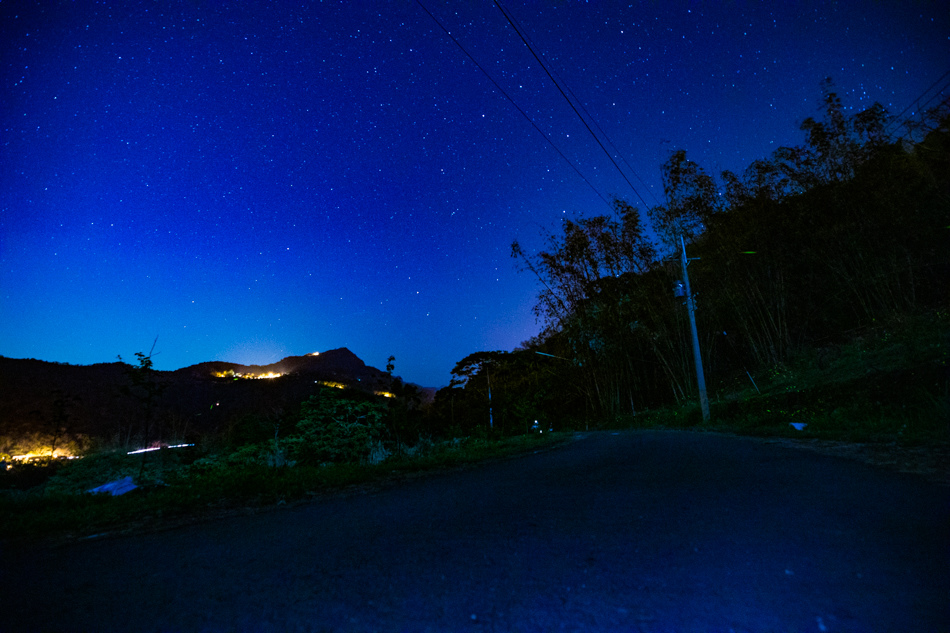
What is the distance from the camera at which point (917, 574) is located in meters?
1.70

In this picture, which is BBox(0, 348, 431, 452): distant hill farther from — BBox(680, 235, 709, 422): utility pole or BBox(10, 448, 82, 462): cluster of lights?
BBox(680, 235, 709, 422): utility pole

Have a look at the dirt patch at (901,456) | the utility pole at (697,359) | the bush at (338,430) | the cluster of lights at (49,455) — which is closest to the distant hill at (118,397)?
the cluster of lights at (49,455)

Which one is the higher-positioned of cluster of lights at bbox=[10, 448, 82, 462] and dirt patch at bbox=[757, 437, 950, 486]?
cluster of lights at bbox=[10, 448, 82, 462]

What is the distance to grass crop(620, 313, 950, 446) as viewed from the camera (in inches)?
231

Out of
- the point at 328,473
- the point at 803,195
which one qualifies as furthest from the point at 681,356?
the point at 328,473

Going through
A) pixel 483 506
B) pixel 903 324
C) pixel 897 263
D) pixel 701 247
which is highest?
pixel 701 247

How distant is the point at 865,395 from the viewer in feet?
26.8

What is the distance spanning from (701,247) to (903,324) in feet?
25.4

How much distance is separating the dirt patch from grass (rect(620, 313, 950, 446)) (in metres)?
0.28

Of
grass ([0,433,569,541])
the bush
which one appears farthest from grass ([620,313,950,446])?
the bush

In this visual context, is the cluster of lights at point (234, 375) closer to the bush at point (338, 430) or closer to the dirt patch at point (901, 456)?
the bush at point (338, 430)

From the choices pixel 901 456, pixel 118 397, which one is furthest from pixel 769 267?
pixel 118 397

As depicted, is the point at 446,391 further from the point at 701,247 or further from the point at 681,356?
the point at 701,247

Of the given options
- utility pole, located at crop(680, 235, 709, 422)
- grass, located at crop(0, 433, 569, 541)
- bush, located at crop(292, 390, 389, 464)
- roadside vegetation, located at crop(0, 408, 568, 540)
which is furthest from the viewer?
utility pole, located at crop(680, 235, 709, 422)
